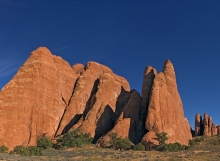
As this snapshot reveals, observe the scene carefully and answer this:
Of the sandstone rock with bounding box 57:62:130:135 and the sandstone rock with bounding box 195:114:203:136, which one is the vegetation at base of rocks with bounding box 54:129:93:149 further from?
the sandstone rock with bounding box 195:114:203:136

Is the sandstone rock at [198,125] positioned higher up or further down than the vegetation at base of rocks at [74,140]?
higher up

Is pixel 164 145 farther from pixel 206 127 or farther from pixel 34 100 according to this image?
pixel 206 127

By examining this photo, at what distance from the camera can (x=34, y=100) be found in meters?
67.6

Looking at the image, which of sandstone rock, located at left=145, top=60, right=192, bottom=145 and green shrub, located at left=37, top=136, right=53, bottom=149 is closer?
green shrub, located at left=37, top=136, right=53, bottom=149

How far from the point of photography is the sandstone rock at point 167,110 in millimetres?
59566

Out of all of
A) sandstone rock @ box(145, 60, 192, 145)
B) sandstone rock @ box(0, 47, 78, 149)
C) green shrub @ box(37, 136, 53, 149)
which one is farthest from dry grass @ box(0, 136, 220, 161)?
sandstone rock @ box(0, 47, 78, 149)

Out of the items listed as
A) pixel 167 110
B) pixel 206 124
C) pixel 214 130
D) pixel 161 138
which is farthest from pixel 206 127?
pixel 161 138

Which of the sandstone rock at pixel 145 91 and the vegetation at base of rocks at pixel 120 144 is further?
the sandstone rock at pixel 145 91

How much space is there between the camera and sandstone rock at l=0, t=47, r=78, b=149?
61.4 metres

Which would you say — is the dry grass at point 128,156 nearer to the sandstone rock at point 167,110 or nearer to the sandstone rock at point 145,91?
the sandstone rock at point 167,110

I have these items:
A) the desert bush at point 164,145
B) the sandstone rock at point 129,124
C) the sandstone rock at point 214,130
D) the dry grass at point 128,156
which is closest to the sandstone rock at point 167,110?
the desert bush at point 164,145

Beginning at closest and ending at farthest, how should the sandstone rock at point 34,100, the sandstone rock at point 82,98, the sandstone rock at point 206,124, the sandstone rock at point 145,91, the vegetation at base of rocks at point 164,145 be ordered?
the vegetation at base of rocks at point 164,145, the sandstone rock at point 34,100, the sandstone rock at point 145,91, the sandstone rock at point 82,98, the sandstone rock at point 206,124

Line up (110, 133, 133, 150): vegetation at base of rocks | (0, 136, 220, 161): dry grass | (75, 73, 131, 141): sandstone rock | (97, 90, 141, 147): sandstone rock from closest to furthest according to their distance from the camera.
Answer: (0, 136, 220, 161): dry grass, (110, 133, 133, 150): vegetation at base of rocks, (97, 90, 141, 147): sandstone rock, (75, 73, 131, 141): sandstone rock

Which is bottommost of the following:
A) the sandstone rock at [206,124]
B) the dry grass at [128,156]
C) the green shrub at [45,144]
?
the dry grass at [128,156]
